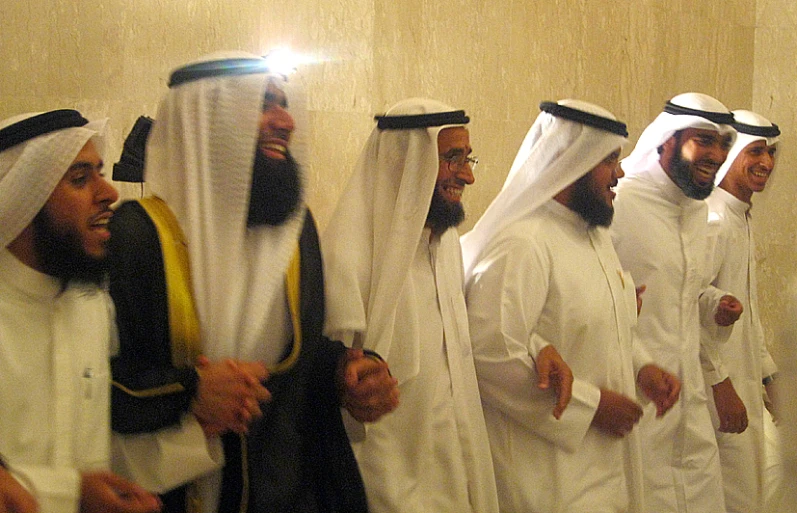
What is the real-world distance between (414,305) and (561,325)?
2.13 ft

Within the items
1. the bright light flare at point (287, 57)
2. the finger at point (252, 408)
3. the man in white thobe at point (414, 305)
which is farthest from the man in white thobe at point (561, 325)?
the bright light flare at point (287, 57)

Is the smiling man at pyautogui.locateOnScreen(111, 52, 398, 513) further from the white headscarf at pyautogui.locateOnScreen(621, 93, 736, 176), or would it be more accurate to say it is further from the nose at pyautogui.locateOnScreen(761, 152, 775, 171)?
the nose at pyautogui.locateOnScreen(761, 152, 775, 171)

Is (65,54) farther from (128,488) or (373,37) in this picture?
(128,488)

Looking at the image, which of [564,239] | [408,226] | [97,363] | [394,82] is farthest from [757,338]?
[97,363]

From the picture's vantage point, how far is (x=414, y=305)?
10.1 ft

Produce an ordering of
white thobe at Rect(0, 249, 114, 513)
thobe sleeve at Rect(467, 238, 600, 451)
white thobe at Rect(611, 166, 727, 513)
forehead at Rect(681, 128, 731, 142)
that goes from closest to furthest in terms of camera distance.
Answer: white thobe at Rect(0, 249, 114, 513) < thobe sleeve at Rect(467, 238, 600, 451) < white thobe at Rect(611, 166, 727, 513) < forehead at Rect(681, 128, 731, 142)

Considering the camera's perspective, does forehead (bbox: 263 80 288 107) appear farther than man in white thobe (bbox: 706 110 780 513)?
No

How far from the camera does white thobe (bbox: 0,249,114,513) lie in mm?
2094

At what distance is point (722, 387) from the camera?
175 inches

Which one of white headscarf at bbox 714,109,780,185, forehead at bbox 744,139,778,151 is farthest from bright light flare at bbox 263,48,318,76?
forehead at bbox 744,139,778,151

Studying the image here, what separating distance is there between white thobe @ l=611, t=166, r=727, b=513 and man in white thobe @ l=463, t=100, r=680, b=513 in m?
0.50

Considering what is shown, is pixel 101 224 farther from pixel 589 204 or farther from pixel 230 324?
pixel 589 204

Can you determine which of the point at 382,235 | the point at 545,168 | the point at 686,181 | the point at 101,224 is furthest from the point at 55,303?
the point at 686,181

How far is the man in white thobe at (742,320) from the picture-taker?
4645 mm
